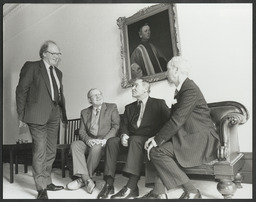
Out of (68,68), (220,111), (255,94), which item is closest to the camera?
(255,94)

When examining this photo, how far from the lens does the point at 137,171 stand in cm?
208

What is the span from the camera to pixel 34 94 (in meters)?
2.33

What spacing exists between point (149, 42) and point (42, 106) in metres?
1.59

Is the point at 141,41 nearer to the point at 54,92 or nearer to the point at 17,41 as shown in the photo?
the point at 54,92

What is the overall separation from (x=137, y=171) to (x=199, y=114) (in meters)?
0.67

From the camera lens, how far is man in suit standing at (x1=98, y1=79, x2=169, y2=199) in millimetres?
2086

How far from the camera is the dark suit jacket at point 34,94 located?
227 cm

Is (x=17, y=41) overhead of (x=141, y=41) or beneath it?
overhead

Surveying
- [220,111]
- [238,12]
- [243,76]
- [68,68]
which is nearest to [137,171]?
[220,111]

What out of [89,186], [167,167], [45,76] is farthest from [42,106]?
[167,167]

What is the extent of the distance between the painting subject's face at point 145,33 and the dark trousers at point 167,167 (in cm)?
173

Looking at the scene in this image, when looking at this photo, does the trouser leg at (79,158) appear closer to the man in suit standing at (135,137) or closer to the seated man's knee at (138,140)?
the man in suit standing at (135,137)

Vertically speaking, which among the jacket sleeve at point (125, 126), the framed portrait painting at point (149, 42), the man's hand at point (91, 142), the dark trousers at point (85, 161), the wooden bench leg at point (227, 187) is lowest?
the wooden bench leg at point (227, 187)

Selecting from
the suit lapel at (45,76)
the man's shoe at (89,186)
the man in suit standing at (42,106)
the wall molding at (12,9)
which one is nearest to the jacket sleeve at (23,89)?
the man in suit standing at (42,106)
